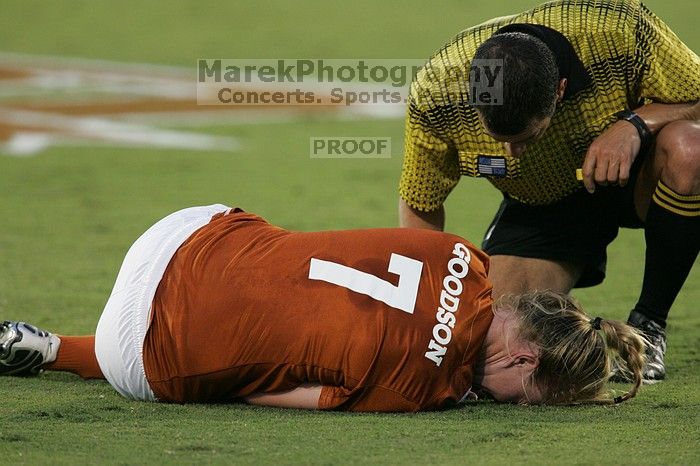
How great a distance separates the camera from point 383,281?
3008 mm

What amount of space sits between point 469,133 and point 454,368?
99cm

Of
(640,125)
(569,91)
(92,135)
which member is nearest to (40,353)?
(569,91)

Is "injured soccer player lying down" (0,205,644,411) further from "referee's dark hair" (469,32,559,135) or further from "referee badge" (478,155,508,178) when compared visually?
"referee badge" (478,155,508,178)

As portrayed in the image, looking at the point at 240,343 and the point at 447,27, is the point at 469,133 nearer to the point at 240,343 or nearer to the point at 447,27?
the point at 240,343

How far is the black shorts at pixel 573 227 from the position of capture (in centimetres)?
395

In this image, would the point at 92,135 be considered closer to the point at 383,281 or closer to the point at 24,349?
the point at 24,349

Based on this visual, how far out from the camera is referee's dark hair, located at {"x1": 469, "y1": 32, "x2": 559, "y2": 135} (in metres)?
3.27

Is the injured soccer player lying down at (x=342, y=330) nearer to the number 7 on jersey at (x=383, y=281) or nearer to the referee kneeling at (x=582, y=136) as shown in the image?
the number 7 on jersey at (x=383, y=281)

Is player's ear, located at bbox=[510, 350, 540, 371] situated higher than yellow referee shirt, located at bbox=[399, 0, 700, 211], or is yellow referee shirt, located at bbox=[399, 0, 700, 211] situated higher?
yellow referee shirt, located at bbox=[399, 0, 700, 211]

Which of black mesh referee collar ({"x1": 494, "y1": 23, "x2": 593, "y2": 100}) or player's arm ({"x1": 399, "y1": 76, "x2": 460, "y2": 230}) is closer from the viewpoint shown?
black mesh referee collar ({"x1": 494, "y1": 23, "x2": 593, "y2": 100})

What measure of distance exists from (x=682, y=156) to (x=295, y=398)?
1.39 m

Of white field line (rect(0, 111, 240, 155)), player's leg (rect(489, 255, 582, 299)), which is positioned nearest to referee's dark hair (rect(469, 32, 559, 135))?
player's leg (rect(489, 255, 582, 299))

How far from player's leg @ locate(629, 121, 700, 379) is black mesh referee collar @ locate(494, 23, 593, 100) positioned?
0.98 feet

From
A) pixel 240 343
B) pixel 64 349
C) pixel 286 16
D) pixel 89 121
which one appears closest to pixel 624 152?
pixel 240 343
